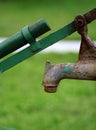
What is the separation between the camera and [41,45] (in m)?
2.06

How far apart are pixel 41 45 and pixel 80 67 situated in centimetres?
17

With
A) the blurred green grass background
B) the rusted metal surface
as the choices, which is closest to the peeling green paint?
the rusted metal surface

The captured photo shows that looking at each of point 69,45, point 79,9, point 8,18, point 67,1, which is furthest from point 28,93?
point 67,1

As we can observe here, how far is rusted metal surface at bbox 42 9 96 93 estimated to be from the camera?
200 cm

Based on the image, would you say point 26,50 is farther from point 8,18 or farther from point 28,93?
point 8,18

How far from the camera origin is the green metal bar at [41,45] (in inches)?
79.3

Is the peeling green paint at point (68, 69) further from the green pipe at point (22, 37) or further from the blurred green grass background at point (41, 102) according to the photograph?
the blurred green grass background at point (41, 102)

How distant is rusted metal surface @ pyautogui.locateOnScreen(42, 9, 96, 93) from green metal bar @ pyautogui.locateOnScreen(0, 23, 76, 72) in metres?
0.04

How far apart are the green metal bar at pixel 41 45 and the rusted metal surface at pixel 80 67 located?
0.12ft

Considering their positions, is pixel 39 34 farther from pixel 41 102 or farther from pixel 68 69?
pixel 41 102

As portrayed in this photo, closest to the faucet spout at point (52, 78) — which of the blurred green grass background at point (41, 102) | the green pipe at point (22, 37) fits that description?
the green pipe at point (22, 37)

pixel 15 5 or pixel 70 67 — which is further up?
pixel 15 5

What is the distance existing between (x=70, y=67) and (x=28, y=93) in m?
4.48

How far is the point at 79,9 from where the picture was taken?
14680 millimetres
